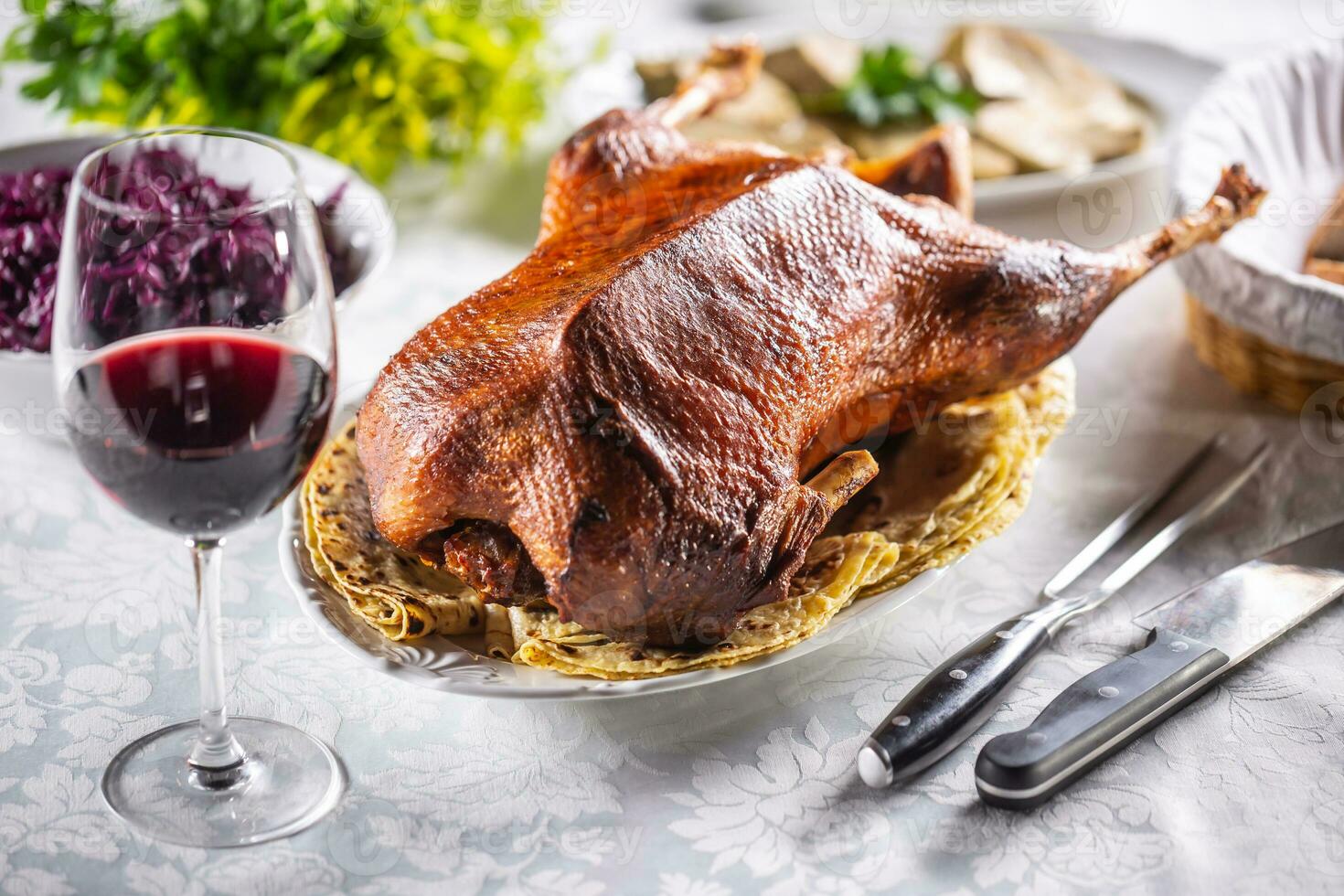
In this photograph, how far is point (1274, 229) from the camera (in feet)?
7.36

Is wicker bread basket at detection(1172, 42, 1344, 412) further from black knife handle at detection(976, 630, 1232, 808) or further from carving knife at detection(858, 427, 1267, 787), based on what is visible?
black knife handle at detection(976, 630, 1232, 808)

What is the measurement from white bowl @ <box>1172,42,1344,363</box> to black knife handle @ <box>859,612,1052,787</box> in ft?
2.33

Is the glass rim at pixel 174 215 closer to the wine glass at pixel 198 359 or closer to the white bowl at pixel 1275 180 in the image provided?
the wine glass at pixel 198 359

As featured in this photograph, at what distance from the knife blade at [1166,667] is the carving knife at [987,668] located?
6cm

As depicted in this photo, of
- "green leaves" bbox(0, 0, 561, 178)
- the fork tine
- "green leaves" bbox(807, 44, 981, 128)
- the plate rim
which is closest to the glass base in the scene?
the plate rim

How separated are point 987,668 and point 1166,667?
18cm

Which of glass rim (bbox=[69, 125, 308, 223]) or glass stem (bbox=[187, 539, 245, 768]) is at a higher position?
glass rim (bbox=[69, 125, 308, 223])

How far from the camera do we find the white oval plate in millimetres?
1298

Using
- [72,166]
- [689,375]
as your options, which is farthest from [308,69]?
[689,375]

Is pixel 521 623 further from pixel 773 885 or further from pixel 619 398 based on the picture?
pixel 773 885

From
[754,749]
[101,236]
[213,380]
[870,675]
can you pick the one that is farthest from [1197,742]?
[101,236]

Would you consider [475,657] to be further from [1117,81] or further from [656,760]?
[1117,81]

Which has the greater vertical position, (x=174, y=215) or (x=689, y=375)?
(x=174, y=215)

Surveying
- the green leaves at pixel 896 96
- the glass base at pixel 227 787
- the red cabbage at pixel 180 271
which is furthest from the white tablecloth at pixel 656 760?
the green leaves at pixel 896 96
